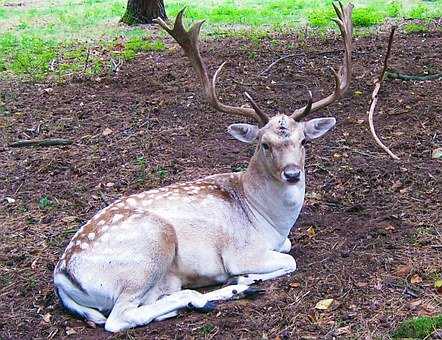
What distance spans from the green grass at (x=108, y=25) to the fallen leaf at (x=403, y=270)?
24.4 ft

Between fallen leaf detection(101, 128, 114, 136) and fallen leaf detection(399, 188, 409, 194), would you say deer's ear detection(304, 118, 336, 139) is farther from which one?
fallen leaf detection(101, 128, 114, 136)

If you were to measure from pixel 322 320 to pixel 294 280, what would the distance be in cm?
67

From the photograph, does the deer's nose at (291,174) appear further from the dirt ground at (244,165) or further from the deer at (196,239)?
the dirt ground at (244,165)

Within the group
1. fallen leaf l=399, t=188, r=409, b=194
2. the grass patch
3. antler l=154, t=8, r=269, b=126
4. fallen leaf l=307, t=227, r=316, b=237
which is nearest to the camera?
antler l=154, t=8, r=269, b=126

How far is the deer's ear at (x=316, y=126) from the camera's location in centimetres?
573

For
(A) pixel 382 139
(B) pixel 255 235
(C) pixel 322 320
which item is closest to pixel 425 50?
(A) pixel 382 139

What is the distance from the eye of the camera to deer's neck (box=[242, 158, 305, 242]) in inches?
225

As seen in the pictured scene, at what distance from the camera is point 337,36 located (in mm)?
13242

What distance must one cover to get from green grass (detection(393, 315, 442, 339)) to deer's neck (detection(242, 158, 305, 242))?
1.57m

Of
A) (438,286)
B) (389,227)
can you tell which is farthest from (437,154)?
(438,286)

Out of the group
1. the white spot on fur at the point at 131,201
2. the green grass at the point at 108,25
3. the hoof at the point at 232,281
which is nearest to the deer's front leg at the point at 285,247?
the hoof at the point at 232,281

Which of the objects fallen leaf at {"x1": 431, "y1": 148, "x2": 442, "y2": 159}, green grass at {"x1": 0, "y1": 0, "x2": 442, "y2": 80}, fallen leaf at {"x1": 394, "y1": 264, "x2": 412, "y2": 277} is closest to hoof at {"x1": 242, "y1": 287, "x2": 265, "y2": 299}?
fallen leaf at {"x1": 394, "y1": 264, "x2": 412, "y2": 277}

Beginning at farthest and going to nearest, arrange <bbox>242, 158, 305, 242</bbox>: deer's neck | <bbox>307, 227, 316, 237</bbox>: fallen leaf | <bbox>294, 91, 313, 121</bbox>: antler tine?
<bbox>307, 227, 316, 237</bbox>: fallen leaf → <bbox>242, 158, 305, 242</bbox>: deer's neck → <bbox>294, 91, 313, 121</bbox>: antler tine

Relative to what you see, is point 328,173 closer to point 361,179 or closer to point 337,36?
point 361,179
